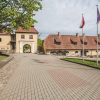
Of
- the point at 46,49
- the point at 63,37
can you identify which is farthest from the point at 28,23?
the point at 63,37

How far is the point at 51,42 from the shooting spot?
84.8 meters

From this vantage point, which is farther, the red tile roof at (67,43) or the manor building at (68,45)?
the red tile roof at (67,43)

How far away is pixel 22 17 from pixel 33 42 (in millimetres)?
55368

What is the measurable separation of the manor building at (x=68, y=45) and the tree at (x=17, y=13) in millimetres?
45917

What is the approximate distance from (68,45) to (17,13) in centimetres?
5294

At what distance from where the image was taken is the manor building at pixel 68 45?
82.8 metres

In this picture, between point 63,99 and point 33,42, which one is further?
point 33,42

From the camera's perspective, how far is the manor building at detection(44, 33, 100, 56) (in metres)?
82.8

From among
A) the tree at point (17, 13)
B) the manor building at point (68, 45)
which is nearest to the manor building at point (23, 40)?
the manor building at point (68, 45)

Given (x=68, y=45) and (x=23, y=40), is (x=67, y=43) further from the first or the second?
(x=23, y=40)

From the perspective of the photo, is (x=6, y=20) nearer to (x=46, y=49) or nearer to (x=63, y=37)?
(x=46, y=49)

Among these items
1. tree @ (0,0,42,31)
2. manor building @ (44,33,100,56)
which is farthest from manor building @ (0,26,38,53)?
tree @ (0,0,42,31)

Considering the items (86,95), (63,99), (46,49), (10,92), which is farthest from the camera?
(46,49)

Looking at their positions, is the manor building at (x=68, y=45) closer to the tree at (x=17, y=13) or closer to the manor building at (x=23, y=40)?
the manor building at (x=23, y=40)
